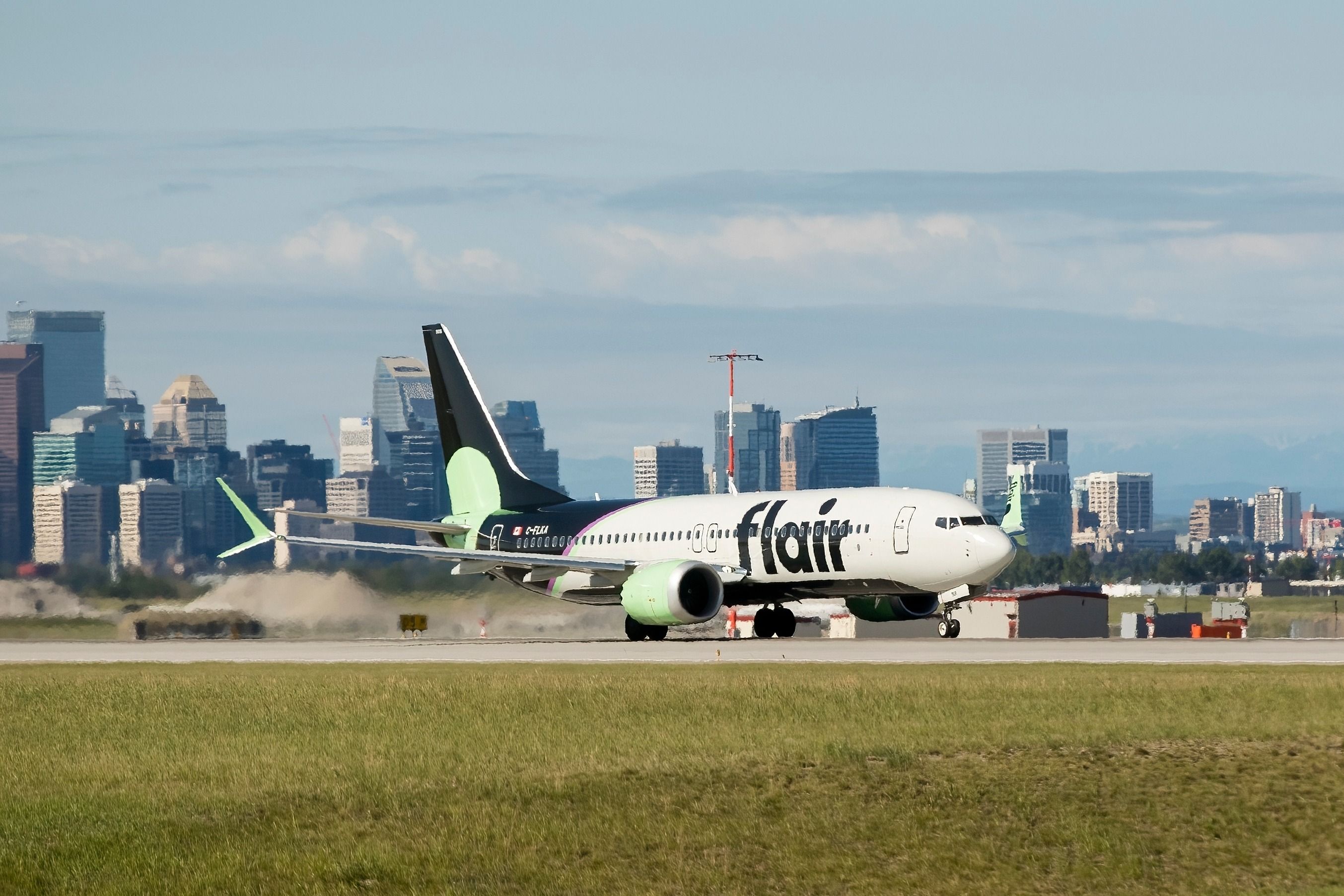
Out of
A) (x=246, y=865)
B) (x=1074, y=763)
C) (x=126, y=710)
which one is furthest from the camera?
(x=126, y=710)

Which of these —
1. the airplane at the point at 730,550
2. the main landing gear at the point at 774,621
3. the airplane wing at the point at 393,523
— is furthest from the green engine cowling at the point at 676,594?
the airplane wing at the point at 393,523

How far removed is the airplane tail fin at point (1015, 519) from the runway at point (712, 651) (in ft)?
12.0

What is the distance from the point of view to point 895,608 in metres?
69.1

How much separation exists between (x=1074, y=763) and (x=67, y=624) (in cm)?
5384

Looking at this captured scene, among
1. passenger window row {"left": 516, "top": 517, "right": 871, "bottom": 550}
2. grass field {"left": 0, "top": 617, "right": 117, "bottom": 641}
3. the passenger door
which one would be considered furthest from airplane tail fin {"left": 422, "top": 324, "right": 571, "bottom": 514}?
the passenger door

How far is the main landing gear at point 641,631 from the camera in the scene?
7100cm

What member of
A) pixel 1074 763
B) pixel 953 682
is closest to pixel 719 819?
pixel 1074 763

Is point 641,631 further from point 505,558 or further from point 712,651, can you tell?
point 712,651

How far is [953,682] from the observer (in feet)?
141

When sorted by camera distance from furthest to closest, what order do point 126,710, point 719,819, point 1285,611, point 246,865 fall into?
point 1285,611 → point 126,710 → point 719,819 → point 246,865

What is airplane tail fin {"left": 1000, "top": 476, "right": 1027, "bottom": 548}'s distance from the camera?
69312mm

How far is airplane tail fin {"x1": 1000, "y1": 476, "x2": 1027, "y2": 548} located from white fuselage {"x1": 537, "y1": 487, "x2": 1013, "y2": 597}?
2.26 meters

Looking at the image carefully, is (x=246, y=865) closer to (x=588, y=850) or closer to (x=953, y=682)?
(x=588, y=850)

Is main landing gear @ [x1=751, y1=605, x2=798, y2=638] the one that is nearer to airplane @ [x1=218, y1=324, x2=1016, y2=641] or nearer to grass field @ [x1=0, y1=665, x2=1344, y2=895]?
airplane @ [x1=218, y1=324, x2=1016, y2=641]
